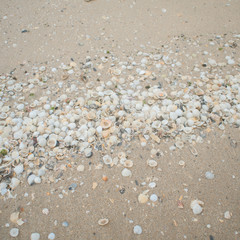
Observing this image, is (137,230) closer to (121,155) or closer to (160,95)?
(121,155)

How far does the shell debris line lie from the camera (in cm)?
233

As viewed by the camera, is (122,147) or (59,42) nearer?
(122,147)

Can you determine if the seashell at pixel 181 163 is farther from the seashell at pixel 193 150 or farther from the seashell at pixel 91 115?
the seashell at pixel 91 115

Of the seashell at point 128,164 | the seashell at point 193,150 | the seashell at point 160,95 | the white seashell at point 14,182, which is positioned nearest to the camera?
the white seashell at point 14,182

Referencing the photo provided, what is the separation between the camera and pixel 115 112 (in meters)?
2.79

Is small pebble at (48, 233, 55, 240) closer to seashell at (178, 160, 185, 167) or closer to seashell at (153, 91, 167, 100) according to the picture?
seashell at (178, 160, 185, 167)

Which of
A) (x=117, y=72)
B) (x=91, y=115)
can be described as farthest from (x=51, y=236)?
(x=117, y=72)

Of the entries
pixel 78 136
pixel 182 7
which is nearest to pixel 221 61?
pixel 182 7

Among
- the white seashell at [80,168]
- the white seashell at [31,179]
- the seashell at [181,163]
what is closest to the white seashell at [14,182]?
the white seashell at [31,179]

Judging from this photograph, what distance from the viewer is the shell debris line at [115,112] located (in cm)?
233

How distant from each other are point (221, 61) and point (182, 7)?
5.64ft

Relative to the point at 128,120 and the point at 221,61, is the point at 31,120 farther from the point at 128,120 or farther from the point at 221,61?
the point at 221,61

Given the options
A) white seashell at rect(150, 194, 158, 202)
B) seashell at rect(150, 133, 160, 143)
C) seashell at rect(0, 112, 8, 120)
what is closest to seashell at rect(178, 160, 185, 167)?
seashell at rect(150, 133, 160, 143)

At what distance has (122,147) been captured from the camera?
2496 millimetres
